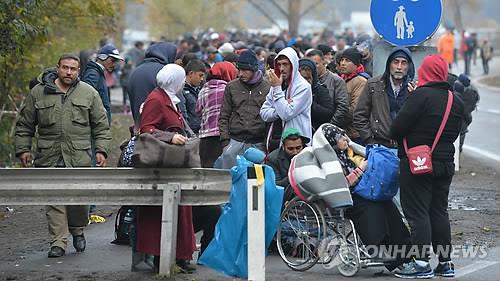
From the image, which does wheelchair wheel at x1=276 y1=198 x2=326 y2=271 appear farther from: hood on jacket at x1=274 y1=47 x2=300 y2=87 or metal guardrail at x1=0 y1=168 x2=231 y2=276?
hood on jacket at x1=274 y1=47 x2=300 y2=87

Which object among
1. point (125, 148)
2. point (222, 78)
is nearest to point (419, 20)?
point (222, 78)

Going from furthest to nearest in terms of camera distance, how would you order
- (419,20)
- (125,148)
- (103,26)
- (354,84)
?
1. (103,26)
2. (354,84)
3. (419,20)
4. (125,148)

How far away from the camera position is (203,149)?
12.4 metres

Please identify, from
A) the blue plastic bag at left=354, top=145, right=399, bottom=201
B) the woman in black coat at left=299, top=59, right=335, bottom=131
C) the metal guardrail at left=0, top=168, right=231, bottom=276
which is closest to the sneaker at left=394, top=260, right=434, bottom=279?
the blue plastic bag at left=354, top=145, right=399, bottom=201

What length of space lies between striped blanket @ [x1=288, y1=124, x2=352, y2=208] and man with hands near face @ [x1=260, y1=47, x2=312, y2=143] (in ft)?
4.12

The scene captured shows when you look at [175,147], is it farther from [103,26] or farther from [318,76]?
[103,26]

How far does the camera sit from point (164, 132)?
31.2ft

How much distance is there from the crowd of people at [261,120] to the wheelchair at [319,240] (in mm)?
164

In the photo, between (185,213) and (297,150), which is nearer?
(185,213)

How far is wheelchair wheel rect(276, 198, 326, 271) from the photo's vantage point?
978cm

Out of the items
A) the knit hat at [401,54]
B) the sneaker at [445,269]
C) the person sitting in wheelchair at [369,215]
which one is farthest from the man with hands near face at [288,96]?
the sneaker at [445,269]

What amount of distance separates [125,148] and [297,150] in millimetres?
1555

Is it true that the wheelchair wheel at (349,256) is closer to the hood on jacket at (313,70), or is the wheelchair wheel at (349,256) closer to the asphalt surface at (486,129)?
the hood on jacket at (313,70)

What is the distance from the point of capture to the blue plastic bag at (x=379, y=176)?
9.77m
